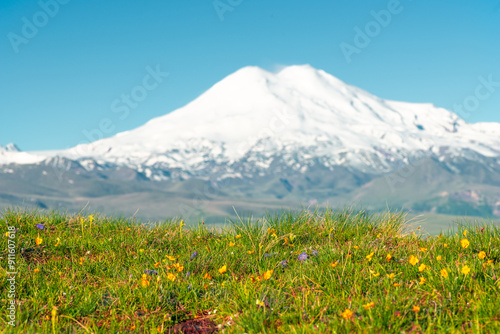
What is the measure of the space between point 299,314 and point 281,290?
946mm

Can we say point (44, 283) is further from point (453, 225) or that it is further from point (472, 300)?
point (453, 225)

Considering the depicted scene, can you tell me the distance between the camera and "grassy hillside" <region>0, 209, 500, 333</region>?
627 cm

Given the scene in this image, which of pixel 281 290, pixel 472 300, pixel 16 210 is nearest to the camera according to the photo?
pixel 472 300

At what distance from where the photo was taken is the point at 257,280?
751 cm

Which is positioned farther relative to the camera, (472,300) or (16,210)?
(16,210)

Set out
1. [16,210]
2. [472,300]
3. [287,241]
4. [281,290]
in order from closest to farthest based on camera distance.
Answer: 1. [472,300]
2. [281,290]
3. [287,241]
4. [16,210]

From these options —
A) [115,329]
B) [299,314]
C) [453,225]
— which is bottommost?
[115,329]

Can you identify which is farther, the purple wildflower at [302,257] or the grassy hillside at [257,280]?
the purple wildflower at [302,257]

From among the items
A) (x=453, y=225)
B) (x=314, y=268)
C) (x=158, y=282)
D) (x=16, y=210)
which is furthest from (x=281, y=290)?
(x=16, y=210)

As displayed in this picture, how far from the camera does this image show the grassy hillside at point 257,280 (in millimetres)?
6266

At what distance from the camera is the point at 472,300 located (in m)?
6.29

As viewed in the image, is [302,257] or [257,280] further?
[302,257]

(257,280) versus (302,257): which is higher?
(302,257)

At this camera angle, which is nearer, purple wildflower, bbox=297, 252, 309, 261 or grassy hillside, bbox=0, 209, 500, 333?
grassy hillside, bbox=0, 209, 500, 333
